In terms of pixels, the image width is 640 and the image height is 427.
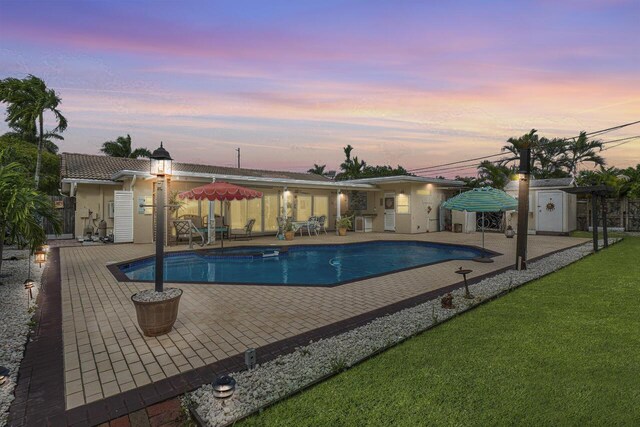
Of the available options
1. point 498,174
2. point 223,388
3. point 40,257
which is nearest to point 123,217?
point 40,257

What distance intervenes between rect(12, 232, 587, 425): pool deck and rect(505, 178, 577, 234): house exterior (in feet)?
39.4

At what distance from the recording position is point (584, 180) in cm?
2034

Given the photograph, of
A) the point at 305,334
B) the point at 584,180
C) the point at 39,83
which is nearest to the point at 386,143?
the point at 584,180

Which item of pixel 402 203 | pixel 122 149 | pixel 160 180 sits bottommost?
pixel 160 180

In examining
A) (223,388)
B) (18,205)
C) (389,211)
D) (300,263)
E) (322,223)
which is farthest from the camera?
(389,211)

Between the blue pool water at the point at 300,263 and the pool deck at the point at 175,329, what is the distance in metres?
1.20

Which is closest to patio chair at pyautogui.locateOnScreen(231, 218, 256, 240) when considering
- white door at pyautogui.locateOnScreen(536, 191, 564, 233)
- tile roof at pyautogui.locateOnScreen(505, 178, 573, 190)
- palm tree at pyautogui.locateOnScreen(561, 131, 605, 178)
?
tile roof at pyautogui.locateOnScreen(505, 178, 573, 190)

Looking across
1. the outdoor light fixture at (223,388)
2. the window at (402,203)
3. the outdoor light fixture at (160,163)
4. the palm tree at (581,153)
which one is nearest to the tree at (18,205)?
the outdoor light fixture at (160,163)

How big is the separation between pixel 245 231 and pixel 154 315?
38.6 feet

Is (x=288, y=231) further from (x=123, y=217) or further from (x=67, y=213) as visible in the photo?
(x=67, y=213)

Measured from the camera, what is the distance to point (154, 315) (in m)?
3.51

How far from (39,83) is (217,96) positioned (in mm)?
8579

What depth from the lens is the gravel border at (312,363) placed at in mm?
2291

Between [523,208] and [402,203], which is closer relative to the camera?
[523,208]
